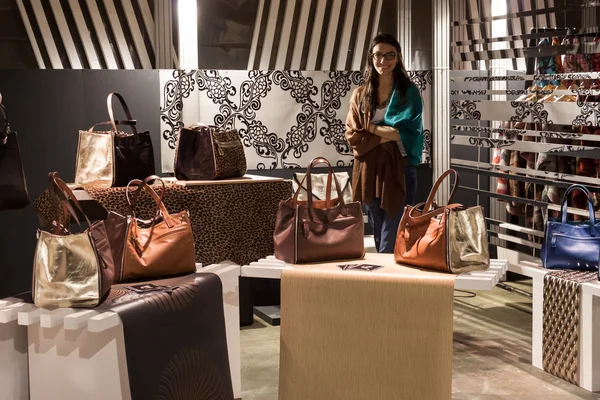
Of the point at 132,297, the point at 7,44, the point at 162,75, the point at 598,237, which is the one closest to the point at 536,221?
the point at 598,237

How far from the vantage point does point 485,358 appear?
4699mm

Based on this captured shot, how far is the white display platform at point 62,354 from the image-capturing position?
9.62 feet

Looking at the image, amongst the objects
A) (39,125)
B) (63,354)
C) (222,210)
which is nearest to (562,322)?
(222,210)

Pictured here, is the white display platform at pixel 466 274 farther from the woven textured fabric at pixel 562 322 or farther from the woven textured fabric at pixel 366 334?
the woven textured fabric at pixel 562 322

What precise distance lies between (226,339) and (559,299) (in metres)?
1.76

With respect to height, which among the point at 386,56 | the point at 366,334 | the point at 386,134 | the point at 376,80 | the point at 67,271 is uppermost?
the point at 386,56

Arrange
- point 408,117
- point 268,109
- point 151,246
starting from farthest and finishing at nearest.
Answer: point 268,109
point 408,117
point 151,246

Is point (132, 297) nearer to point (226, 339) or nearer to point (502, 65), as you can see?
point (226, 339)

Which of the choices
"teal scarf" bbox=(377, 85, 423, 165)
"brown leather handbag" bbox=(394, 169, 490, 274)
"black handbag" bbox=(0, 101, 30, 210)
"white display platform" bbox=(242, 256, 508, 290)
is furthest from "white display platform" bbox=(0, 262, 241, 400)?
"teal scarf" bbox=(377, 85, 423, 165)

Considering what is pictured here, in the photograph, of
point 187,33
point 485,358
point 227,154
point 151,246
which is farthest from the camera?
point 187,33

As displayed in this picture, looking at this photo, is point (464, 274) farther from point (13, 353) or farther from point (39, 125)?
point (39, 125)

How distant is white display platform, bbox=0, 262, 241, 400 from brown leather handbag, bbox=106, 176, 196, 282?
44cm

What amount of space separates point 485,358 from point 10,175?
277 cm

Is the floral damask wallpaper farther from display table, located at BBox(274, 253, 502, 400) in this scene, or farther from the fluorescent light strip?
display table, located at BBox(274, 253, 502, 400)
